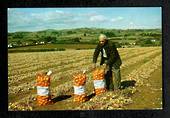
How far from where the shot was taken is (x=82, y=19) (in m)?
5.48

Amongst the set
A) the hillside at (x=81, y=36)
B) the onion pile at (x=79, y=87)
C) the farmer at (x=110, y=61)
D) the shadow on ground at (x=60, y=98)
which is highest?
the hillside at (x=81, y=36)

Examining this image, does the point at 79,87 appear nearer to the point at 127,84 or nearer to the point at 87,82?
the point at 87,82

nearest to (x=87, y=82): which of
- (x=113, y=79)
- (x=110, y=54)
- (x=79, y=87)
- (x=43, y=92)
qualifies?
(x=79, y=87)

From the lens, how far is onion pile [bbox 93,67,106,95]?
17.9ft

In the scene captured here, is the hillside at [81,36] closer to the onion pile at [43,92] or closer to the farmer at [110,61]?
the farmer at [110,61]

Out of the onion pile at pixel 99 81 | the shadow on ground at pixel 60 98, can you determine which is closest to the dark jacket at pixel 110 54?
the onion pile at pixel 99 81

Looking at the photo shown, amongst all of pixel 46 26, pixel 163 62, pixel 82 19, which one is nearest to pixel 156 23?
pixel 163 62

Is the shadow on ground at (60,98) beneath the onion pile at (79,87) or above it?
beneath

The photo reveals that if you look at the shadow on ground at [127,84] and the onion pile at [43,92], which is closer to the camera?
the onion pile at [43,92]

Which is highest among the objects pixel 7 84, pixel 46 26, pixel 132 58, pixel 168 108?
pixel 46 26

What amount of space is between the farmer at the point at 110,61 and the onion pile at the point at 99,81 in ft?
0.19

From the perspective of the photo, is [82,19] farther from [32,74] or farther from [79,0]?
[32,74]

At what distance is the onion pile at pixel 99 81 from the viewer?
5.44m
